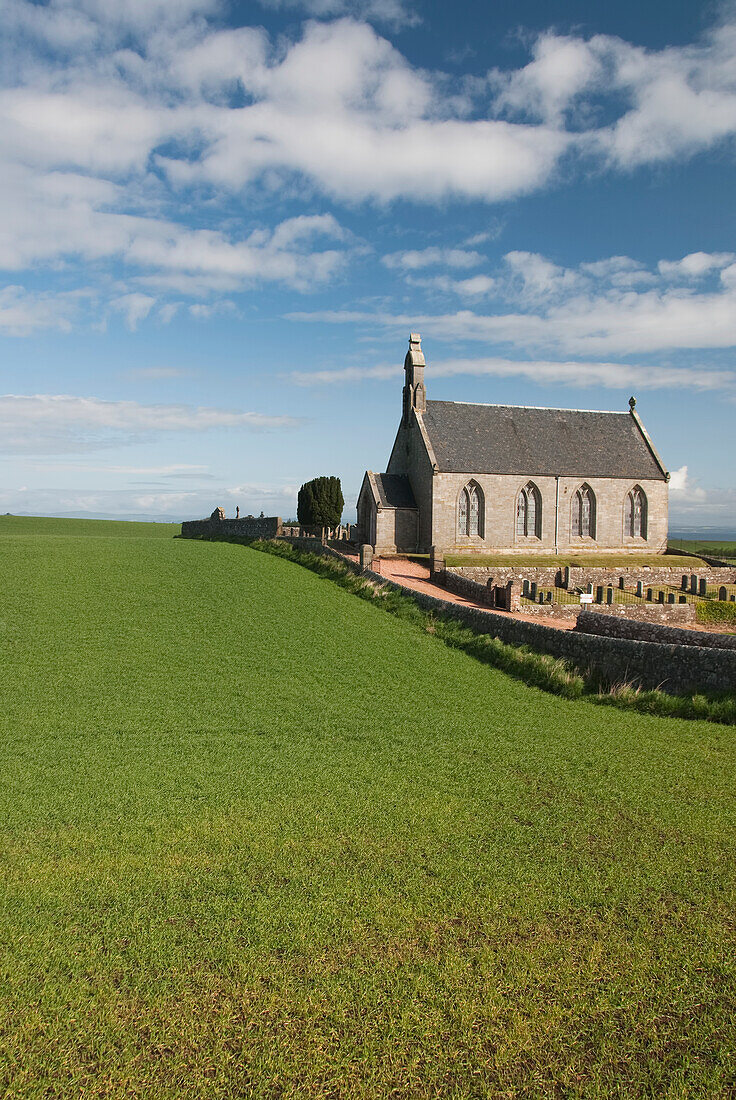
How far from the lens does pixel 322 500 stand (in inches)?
1729

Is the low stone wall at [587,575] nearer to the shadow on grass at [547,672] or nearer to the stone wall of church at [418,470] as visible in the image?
the stone wall of church at [418,470]

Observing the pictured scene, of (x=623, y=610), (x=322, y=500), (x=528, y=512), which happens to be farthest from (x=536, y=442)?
(x=623, y=610)

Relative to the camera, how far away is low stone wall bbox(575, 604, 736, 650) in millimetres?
16656

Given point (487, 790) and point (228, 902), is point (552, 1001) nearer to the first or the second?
point (228, 902)

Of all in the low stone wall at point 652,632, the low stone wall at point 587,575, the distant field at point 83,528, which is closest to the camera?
the low stone wall at point 652,632

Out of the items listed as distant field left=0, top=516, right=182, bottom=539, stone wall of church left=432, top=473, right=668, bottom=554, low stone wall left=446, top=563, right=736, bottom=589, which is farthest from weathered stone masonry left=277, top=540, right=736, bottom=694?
distant field left=0, top=516, right=182, bottom=539

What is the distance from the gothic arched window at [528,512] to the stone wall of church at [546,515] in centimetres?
27

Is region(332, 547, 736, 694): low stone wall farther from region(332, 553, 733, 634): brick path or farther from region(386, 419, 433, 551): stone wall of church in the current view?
region(386, 419, 433, 551): stone wall of church

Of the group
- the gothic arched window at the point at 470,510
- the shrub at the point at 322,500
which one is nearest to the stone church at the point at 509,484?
the gothic arched window at the point at 470,510

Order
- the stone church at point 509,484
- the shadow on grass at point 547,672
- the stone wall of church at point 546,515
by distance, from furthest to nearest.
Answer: the stone church at point 509,484, the stone wall of church at point 546,515, the shadow on grass at point 547,672

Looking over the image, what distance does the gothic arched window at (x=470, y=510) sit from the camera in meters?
39.3

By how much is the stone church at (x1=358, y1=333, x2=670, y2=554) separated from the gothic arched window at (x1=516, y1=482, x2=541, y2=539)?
65 millimetres

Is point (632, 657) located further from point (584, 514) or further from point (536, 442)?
point (536, 442)

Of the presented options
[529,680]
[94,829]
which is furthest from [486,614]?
[94,829]
